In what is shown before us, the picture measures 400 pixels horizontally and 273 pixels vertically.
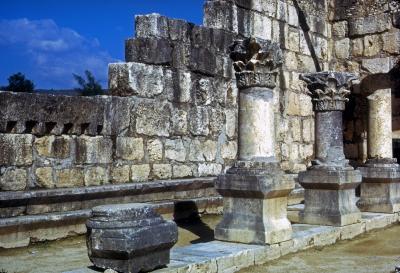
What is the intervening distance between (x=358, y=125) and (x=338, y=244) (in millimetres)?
5533

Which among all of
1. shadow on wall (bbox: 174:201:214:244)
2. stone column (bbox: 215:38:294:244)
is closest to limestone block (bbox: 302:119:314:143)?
shadow on wall (bbox: 174:201:214:244)

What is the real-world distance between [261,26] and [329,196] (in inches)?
151

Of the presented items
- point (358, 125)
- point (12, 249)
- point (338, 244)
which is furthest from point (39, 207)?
point (358, 125)

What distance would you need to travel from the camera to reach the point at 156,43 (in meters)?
9.05

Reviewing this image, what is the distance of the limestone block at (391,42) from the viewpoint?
12.0 meters

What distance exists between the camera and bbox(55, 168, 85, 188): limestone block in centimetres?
765

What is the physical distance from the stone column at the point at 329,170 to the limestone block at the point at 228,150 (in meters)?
1.72

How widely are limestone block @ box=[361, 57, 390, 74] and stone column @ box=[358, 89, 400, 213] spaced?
37.0 inches

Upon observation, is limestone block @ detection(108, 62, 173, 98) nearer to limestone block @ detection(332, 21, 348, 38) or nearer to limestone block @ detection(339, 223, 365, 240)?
limestone block @ detection(339, 223, 365, 240)

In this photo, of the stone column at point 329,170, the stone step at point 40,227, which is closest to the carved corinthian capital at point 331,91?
the stone column at point 329,170

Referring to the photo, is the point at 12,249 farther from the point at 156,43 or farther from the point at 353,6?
the point at 353,6

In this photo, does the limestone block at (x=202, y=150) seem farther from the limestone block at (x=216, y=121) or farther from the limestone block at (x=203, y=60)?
the limestone block at (x=203, y=60)

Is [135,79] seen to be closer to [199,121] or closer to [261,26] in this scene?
[199,121]

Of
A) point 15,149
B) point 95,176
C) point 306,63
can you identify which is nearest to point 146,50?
point 95,176
